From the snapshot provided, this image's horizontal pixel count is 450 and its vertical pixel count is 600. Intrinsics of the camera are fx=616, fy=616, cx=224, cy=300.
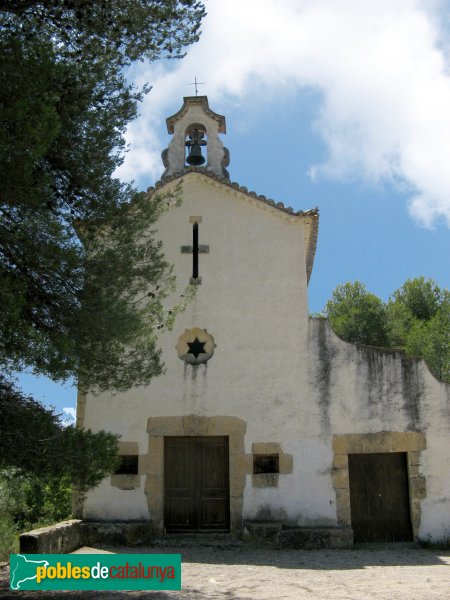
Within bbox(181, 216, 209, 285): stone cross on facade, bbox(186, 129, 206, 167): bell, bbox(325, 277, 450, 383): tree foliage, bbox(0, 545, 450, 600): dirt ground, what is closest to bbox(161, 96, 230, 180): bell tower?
bbox(186, 129, 206, 167): bell

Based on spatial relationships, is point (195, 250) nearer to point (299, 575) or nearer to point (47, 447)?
point (299, 575)

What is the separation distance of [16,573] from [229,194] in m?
7.75

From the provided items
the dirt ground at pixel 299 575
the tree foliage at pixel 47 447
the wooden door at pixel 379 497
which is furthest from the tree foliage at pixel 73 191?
the wooden door at pixel 379 497

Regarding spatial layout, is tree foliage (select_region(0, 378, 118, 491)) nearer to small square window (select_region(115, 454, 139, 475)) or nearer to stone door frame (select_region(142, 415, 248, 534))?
stone door frame (select_region(142, 415, 248, 534))

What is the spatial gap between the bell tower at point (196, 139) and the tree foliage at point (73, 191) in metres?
5.81

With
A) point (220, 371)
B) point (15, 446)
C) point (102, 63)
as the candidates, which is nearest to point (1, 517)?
point (15, 446)

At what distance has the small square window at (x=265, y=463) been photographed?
10.5 metres

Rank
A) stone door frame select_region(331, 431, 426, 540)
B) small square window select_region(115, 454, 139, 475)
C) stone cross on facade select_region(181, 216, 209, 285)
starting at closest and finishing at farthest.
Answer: stone door frame select_region(331, 431, 426, 540)
small square window select_region(115, 454, 139, 475)
stone cross on facade select_region(181, 216, 209, 285)

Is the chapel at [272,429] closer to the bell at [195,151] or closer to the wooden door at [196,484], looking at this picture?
the wooden door at [196,484]

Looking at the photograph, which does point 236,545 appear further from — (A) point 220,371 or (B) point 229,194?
(B) point 229,194

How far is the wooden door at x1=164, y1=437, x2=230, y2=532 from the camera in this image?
34.3 feet

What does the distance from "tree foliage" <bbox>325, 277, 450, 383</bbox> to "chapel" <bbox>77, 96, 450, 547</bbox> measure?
15068mm

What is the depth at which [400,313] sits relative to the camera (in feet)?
92.9

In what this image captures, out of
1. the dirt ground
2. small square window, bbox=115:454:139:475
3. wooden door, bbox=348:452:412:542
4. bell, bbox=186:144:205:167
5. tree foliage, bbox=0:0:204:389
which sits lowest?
the dirt ground
